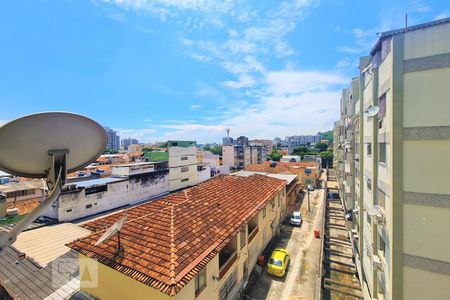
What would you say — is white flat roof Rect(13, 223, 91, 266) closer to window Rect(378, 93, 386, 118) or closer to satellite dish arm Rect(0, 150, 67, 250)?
satellite dish arm Rect(0, 150, 67, 250)

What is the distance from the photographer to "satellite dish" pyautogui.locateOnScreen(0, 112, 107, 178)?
165 inches

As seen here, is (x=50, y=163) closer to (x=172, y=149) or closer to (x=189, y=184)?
Result: (x=172, y=149)

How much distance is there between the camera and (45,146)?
15.5 feet

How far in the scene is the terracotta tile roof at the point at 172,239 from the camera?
7.38 meters

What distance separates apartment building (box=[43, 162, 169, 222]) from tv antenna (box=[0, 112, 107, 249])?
20.9 metres

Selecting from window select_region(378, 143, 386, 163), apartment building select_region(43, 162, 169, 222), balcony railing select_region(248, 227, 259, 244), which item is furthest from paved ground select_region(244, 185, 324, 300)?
apartment building select_region(43, 162, 169, 222)

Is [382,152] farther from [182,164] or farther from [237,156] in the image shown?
[237,156]

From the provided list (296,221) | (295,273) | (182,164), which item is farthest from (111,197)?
(295,273)

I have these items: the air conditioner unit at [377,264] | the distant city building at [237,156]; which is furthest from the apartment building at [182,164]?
the air conditioner unit at [377,264]

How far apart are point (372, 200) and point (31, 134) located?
1487 cm

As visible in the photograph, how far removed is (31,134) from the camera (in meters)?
4.40

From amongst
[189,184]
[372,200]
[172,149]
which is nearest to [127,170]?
[172,149]

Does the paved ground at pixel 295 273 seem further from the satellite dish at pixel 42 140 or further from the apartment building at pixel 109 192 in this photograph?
the apartment building at pixel 109 192

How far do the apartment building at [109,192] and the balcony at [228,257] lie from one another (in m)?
19.2
